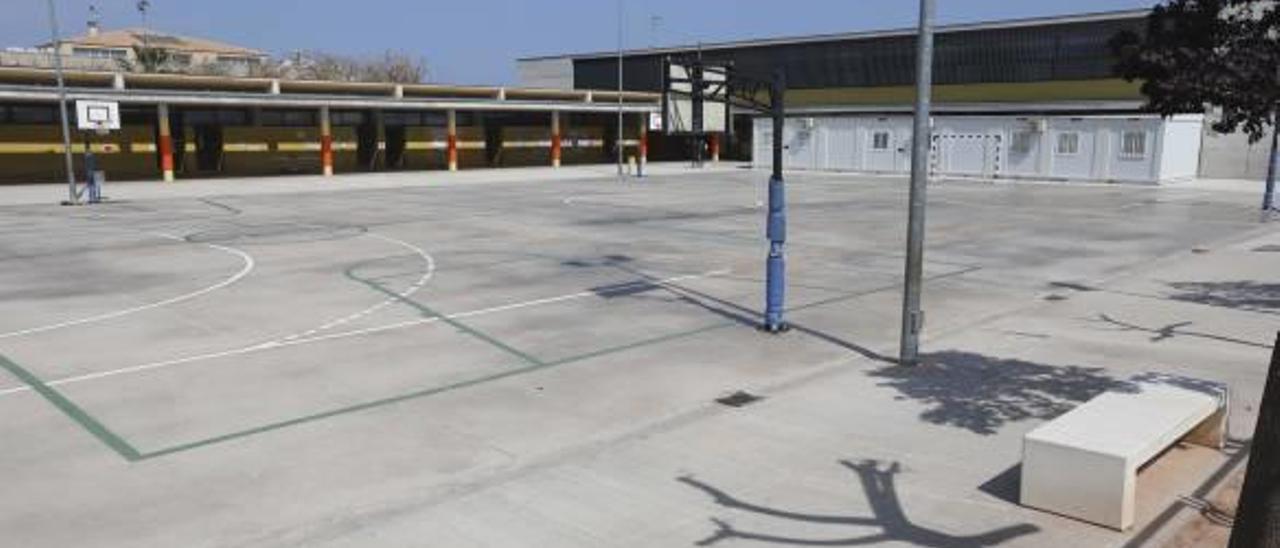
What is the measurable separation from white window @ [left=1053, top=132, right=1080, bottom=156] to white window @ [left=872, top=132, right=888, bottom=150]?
A: 29.6ft

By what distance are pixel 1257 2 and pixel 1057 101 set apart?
4962 cm

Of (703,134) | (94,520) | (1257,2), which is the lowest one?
(94,520)

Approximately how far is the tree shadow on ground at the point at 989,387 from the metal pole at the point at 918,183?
15.0 inches

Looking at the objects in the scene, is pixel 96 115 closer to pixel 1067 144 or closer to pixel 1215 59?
pixel 1067 144

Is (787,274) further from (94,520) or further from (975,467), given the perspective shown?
(94,520)

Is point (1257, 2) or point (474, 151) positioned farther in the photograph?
point (474, 151)

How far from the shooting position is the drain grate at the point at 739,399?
9.86 m

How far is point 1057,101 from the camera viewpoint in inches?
2105

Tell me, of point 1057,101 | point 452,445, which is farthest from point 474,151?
point 452,445

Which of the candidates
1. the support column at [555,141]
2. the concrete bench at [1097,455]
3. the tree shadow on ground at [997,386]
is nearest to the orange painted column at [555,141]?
the support column at [555,141]

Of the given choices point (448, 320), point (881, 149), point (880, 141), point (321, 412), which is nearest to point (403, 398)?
point (321, 412)

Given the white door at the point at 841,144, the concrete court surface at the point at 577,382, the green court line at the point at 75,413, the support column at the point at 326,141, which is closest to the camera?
the concrete court surface at the point at 577,382

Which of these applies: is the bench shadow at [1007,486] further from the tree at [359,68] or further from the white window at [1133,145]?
the tree at [359,68]

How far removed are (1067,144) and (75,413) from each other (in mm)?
43523
